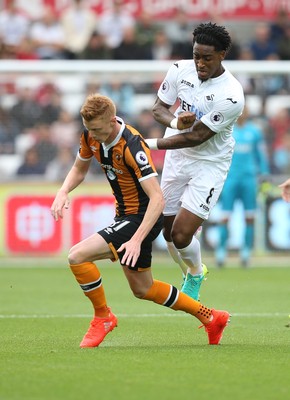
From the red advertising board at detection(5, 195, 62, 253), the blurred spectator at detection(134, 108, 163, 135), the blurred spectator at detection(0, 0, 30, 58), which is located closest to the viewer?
the red advertising board at detection(5, 195, 62, 253)

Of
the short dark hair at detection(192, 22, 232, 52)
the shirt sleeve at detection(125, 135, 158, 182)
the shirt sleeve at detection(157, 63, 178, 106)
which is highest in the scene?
the short dark hair at detection(192, 22, 232, 52)

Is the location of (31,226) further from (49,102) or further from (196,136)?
(196,136)

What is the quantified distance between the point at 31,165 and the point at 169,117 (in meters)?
9.04

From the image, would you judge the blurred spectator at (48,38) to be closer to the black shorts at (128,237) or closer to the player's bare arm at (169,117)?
the player's bare arm at (169,117)

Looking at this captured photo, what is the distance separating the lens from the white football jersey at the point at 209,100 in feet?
29.2

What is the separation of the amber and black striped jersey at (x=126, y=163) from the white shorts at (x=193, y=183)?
118 centimetres

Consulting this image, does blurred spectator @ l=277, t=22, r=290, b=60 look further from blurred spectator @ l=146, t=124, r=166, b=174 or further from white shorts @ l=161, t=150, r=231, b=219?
white shorts @ l=161, t=150, r=231, b=219

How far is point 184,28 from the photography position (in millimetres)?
21359

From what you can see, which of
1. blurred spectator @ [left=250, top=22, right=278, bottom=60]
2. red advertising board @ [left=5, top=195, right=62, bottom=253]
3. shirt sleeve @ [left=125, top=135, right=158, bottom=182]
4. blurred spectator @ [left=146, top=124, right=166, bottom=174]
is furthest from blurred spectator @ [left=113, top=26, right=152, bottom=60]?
shirt sleeve @ [left=125, top=135, right=158, bottom=182]

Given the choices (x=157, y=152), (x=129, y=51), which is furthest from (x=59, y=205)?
(x=129, y=51)

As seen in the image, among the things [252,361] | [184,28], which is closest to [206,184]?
[252,361]

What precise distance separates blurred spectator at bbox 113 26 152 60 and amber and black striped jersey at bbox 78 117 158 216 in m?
12.6

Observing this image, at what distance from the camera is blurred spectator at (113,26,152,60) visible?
810 inches

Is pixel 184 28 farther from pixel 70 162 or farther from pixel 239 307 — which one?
pixel 239 307
